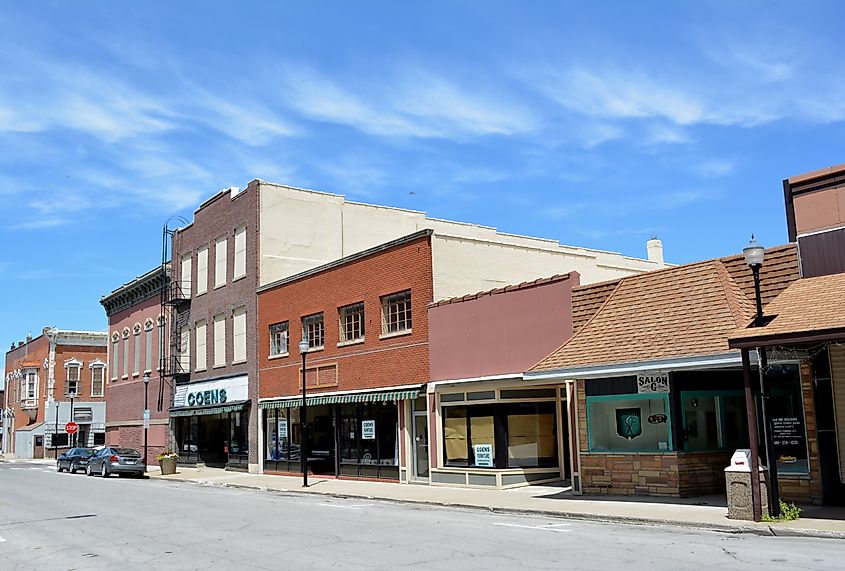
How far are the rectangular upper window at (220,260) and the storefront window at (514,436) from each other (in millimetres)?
19911

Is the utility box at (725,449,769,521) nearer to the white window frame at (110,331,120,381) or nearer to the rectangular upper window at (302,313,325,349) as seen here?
the rectangular upper window at (302,313,325,349)

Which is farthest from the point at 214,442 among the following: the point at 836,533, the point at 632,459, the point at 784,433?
the point at 836,533

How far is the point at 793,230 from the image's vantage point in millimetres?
17125

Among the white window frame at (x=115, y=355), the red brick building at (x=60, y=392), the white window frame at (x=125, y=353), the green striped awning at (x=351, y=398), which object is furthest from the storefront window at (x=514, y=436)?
the red brick building at (x=60, y=392)

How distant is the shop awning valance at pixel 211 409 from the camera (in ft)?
122

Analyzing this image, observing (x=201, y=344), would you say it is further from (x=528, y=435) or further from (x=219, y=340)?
(x=528, y=435)

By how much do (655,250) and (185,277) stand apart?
80.3 feet

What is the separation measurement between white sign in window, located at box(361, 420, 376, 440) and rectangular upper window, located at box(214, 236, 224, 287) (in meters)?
14.0

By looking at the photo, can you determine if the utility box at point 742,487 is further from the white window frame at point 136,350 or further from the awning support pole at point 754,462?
the white window frame at point 136,350

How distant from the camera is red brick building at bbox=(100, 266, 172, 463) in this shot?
152 ft

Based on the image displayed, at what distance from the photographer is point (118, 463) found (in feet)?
126

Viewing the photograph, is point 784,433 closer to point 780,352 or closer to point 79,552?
point 780,352

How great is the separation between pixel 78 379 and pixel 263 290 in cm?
4241

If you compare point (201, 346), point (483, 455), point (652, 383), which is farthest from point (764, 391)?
point (201, 346)
